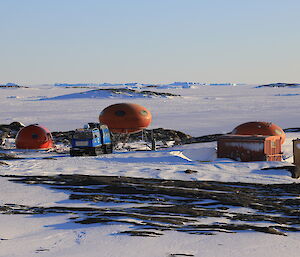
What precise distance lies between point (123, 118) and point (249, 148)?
859 cm

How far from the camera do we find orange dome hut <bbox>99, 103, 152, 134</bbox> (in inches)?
1229

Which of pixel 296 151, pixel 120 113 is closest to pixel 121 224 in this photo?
pixel 296 151

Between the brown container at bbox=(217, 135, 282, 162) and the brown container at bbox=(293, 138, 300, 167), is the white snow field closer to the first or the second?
the brown container at bbox=(217, 135, 282, 162)

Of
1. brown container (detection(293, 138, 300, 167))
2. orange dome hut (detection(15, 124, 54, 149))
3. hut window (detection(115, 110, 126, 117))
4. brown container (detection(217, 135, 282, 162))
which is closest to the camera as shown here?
brown container (detection(293, 138, 300, 167))

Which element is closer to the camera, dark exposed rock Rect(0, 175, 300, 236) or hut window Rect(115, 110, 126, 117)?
dark exposed rock Rect(0, 175, 300, 236)

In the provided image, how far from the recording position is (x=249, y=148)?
25.8m

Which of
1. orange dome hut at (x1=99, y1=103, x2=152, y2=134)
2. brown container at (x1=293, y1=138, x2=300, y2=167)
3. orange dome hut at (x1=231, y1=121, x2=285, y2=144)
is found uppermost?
orange dome hut at (x1=99, y1=103, x2=152, y2=134)

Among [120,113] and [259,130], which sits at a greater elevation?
[120,113]

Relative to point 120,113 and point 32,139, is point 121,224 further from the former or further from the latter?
point 32,139

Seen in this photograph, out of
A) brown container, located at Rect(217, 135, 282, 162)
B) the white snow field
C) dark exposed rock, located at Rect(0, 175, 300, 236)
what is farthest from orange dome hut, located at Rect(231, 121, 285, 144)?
dark exposed rock, located at Rect(0, 175, 300, 236)

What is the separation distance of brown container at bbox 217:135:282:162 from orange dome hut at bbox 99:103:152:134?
6.53 metres

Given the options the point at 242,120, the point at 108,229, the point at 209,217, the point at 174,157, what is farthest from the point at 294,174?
the point at 242,120

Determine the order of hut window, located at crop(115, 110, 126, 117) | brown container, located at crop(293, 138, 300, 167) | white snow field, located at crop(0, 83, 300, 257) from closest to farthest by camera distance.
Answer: white snow field, located at crop(0, 83, 300, 257) → brown container, located at crop(293, 138, 300, 167) → hut window, located at crop(115, 110, 126, 117)

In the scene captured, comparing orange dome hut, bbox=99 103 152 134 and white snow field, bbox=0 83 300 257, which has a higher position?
orange dome hut, bbox=99 103 152 134
